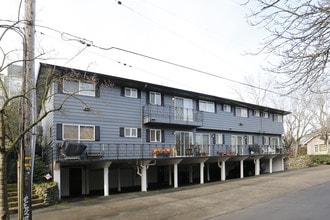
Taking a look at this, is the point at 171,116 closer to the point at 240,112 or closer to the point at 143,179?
the point at 143,179

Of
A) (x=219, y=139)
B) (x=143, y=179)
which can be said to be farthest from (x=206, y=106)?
(x=143, y=179)

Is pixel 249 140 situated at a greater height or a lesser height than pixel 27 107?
lesser

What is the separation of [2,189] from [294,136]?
160 ft

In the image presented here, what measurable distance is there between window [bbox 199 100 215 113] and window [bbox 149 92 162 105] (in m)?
5.07

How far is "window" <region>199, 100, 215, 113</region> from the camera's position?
91.5 feet

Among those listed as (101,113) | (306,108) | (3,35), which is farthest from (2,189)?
(306,108)

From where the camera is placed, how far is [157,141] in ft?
77.3

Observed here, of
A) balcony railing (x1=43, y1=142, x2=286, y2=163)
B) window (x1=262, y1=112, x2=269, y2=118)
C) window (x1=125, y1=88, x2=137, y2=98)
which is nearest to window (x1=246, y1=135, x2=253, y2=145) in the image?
window (x1=262, y1=112, x2=269, y2=118)

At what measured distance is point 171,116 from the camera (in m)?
24.2

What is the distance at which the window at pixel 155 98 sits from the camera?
77.2 feet

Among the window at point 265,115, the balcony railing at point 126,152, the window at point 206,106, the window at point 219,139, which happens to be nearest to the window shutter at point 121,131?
the balcony railing at point 126,152

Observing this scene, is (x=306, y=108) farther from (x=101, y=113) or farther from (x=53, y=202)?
(x=53, y=202)

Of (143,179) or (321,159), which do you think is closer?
(143,179)

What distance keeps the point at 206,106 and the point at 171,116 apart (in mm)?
5243
